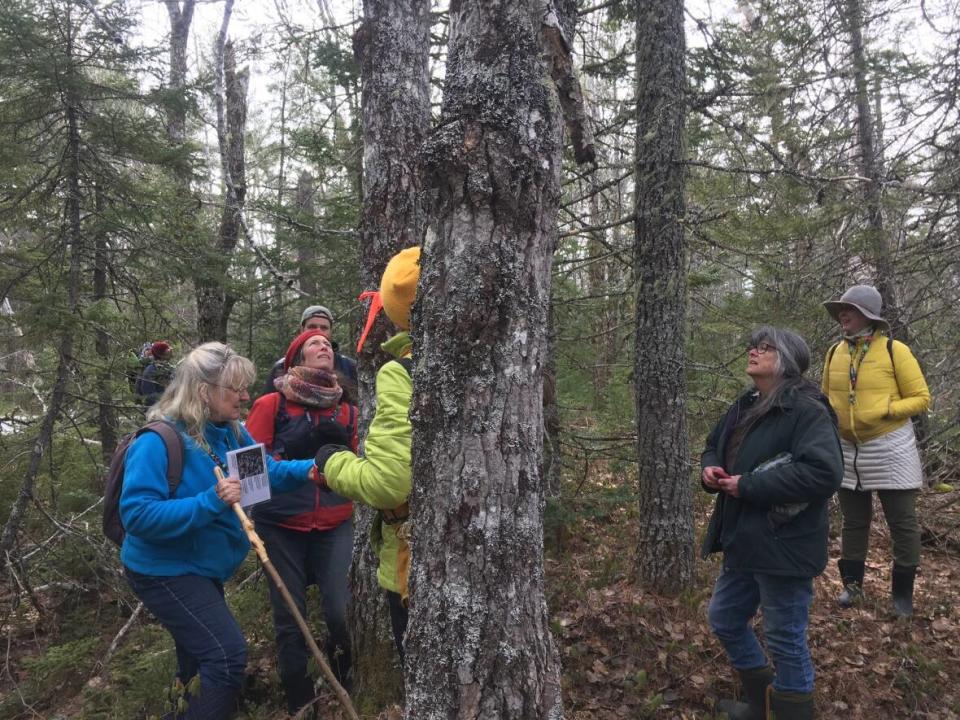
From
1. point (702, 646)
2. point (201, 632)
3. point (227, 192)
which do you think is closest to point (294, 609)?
point (201, 632)

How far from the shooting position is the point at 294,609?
252 cm

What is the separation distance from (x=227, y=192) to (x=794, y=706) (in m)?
10.2

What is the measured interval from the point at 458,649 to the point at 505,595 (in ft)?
0.79

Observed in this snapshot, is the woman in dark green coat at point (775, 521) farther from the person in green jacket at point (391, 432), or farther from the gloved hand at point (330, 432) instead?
the gloved hand at point (330, 432)

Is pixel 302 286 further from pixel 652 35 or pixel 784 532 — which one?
pixel 784 532

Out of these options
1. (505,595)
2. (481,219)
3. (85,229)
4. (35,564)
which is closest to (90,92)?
(85,229)

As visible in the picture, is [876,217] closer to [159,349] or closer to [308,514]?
[308,514]

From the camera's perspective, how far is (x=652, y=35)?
4.73 metres

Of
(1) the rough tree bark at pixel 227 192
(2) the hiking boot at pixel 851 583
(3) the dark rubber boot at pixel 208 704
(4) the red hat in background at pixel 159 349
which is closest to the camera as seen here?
(3) the dark rubber boot at pixel 208 704

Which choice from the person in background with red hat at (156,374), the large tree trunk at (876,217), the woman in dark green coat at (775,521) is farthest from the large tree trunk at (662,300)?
the person in background with red hat at (156,374)

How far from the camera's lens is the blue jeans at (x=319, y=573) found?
3.90m

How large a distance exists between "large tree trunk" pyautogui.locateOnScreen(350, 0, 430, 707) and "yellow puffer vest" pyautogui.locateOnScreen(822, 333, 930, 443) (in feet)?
11.0

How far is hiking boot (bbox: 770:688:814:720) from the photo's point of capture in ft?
10.3

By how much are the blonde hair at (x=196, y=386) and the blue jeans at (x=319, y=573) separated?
1.03m
